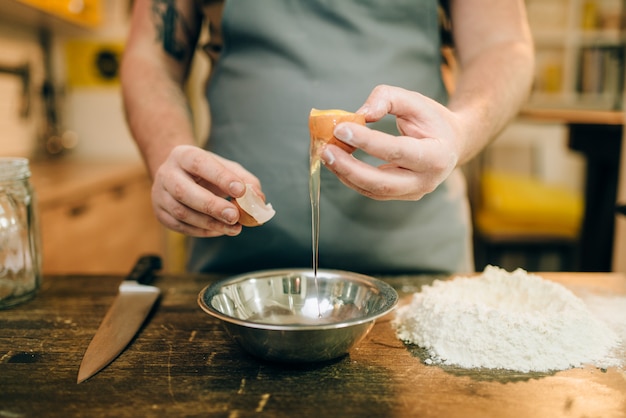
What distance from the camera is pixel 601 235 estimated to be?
2.63 metres

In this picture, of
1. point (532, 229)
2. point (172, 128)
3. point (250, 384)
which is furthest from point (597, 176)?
point (250, 384)

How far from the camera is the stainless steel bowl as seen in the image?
0.62 meters

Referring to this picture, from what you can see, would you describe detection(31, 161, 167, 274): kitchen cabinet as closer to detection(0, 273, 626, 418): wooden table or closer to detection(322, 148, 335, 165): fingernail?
detection(0, 273, 626, 418): wooden table

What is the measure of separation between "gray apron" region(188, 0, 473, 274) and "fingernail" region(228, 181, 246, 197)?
35cm

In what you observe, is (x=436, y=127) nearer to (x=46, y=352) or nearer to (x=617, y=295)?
(x=617, y=295)

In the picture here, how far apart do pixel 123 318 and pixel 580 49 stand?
14.2ft

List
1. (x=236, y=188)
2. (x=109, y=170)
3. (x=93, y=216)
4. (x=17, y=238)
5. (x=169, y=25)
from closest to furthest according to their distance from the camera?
(x=236, y=188) → (x=17, y=238) → (x=169, y=25) → (x=93, y=216) → (x=109, y=170)

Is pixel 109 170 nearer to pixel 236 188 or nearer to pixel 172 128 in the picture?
pixel 172 128

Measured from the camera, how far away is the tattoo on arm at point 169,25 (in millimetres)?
1165

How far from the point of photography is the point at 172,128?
100cm

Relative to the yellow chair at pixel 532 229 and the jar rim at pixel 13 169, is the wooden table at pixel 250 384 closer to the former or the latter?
the jar rim at pixel 13 169

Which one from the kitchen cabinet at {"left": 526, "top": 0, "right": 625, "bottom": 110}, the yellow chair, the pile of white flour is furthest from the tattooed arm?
the kitchen cabinet at {"left": 526, "top": 0, "right": 625, "bottom": 110}

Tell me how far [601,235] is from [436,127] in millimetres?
2259

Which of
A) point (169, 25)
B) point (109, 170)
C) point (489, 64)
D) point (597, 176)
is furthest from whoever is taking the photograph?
point (597, 176)
